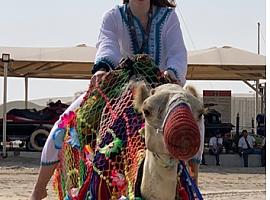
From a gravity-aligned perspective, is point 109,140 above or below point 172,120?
below

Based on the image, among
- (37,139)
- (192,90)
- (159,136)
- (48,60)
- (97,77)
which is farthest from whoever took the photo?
(37,139)

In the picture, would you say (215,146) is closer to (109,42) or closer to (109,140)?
(109,42)

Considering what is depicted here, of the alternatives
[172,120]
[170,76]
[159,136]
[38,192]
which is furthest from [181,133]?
[38,192]

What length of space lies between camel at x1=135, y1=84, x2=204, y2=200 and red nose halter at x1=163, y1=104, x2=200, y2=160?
0.07 meters

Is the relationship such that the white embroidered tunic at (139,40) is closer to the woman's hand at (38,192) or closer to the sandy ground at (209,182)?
the woman's hand at (38,192)

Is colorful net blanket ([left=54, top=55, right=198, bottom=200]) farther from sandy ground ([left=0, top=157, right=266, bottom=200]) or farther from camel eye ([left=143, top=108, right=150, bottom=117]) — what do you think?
sandy ground ([left=0, top=157, right=266, bottom=200])

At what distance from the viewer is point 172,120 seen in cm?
279

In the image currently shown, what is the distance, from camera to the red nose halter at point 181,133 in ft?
9.01

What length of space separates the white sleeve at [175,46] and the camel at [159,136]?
1.02 m

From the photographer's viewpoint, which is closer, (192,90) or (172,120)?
(172,120)

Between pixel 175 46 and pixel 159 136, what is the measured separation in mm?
1480

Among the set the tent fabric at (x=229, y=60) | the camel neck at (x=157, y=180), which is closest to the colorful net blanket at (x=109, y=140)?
the camel neck at (x=157, y=180)

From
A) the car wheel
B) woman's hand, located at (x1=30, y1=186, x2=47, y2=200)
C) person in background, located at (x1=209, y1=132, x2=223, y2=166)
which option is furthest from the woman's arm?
the car wheel

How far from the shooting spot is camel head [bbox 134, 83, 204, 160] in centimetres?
276
